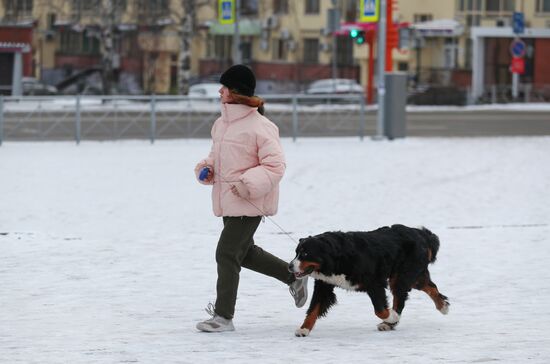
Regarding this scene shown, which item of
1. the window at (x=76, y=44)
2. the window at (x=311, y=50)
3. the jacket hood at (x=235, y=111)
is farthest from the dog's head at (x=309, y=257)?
the window at (x=76, y=44)

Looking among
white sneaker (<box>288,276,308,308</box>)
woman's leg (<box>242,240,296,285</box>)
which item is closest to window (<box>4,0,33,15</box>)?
woman's leg (<box>242,240,296,285</box>)

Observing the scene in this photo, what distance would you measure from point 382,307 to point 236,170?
1099 mm

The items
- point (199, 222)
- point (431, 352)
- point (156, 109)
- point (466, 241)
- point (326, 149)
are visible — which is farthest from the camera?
point (156, 109)

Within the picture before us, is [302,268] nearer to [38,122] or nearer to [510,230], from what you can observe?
[510,230]

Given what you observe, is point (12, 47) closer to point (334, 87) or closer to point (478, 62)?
point (334, 87)

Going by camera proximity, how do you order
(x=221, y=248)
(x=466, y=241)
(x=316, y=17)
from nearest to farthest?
(x=221, y=248) < (x=466, y=241) < (x=316, y=17)

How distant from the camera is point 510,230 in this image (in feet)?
45.4

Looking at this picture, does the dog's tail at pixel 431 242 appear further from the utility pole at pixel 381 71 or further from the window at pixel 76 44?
the window at pixel 76 44

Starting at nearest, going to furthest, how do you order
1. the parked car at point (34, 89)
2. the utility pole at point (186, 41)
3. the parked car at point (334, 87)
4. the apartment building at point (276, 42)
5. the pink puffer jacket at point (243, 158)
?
1. the pink puffer jacket at point (243, 158)
2. the utility pole at point (186, 41)
3. the parked car at point (34, 89)
4. the parked car at point (334, 87)
5. the apartment building at point (276, 42)

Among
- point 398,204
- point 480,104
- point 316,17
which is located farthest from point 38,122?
point 316,17

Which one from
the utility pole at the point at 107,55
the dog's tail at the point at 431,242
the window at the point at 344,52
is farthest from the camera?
the window at the point at 344,52

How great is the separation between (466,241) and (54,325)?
5.37 metres

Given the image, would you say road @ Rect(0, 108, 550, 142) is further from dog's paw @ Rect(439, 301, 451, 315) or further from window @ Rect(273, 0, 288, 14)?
window @ Rect(273, 0, 288, 14)

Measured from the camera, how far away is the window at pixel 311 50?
64381 mm
